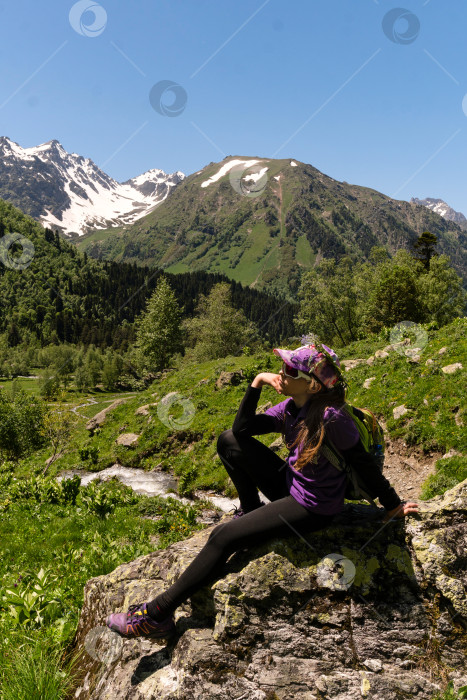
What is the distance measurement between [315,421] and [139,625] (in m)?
3.31

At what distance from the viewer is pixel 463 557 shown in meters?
4.73

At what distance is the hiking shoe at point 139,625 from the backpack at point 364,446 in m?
2.80

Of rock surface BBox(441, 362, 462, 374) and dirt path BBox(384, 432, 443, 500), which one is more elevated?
rock surface BBox(441, 362, 462, 374)

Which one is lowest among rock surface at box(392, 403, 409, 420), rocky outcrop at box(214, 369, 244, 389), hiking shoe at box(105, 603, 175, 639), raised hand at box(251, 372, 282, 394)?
rock surface at box(392, 403, 409, 420)

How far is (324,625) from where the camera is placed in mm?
4617

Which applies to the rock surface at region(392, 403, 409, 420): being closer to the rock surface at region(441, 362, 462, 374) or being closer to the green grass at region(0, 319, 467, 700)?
the green grass at region(0, 319, 467, 700)

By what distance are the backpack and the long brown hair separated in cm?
14

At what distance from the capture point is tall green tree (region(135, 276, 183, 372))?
61.3 m

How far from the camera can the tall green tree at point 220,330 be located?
68438 millimetres

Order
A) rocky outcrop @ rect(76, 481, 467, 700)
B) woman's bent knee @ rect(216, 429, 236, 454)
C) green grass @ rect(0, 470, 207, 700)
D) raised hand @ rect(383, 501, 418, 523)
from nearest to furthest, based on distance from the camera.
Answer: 1. rocky outcrop @ rect(76, 481, 467, 700)
2. raised hand @ rect(383, 501, 418, 523)
3. green grass @ rect(0, 470, 207, 700)
4. woman's bent knee @ rect(216, 429, 236, 454)

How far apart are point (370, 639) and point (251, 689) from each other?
57.5 inches

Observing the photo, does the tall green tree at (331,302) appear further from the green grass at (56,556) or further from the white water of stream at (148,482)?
the green grass at (56,556)

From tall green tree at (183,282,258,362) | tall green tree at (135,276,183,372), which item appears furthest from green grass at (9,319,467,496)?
tall green tree at (183,282,258,362)

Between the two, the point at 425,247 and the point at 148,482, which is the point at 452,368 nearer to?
the point at 148,482
